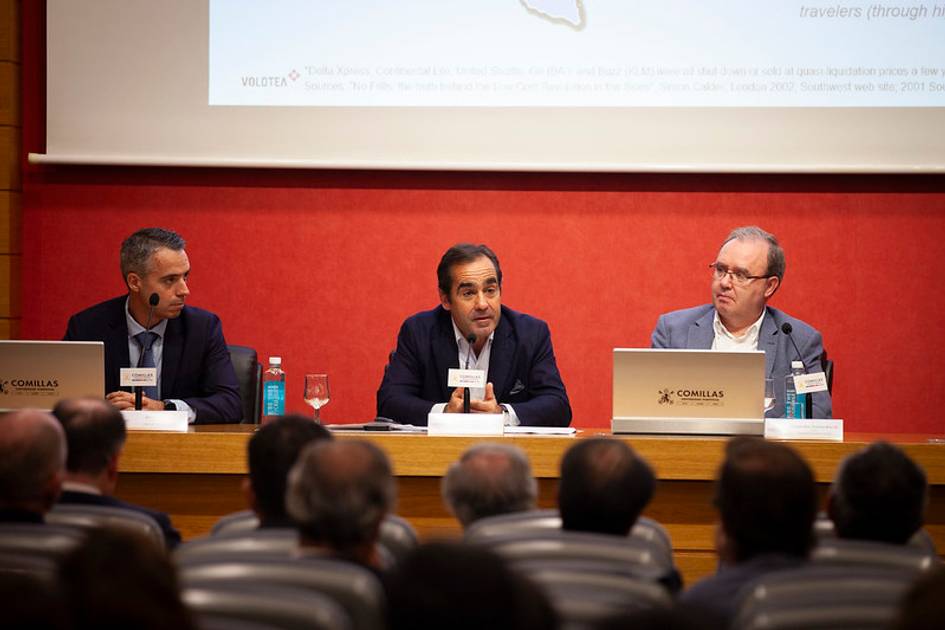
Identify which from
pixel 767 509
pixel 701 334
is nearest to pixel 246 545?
pixel 767 509

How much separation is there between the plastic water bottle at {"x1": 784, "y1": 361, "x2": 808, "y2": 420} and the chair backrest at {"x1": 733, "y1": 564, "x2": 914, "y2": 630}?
88.3 inches

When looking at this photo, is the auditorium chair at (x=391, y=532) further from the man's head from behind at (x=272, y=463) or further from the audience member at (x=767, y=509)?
the audience member at (x=767, y=509)

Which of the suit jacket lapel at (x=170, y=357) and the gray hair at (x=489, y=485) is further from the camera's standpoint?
the suit jacket lapel at (x=170, y=357)

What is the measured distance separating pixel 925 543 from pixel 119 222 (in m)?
4.08

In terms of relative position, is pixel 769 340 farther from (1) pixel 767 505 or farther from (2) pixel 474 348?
(1) pixel 767 505

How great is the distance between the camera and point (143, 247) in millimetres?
4309

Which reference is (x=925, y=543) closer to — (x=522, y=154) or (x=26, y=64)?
(x=522, y=154)

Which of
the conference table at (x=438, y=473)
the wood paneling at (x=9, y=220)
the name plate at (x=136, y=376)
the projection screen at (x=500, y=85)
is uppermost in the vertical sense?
the projection screen at (x=500, y=85)

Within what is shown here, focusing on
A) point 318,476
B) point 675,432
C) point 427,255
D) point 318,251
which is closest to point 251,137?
point 318,251

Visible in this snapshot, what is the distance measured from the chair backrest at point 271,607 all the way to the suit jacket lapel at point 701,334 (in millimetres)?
2983

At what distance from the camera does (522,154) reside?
5.14 m

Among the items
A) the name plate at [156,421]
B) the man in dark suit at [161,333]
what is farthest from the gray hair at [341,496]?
the man in dark suit at [161,333]

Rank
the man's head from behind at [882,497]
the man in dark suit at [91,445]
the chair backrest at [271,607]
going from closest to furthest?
the chair backrest at [271,607] → the man's head from behind at [882,497] → the man in dark suit at [91,445]

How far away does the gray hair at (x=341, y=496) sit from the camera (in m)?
1.94
